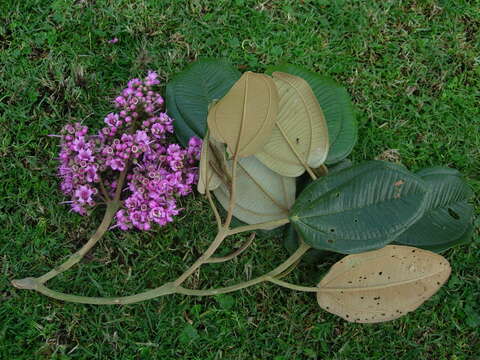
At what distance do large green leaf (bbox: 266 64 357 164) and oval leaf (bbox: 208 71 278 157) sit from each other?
0.96ft

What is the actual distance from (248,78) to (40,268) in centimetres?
97

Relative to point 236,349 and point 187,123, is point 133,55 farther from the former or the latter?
point 236,349

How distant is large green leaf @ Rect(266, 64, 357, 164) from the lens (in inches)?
67.5

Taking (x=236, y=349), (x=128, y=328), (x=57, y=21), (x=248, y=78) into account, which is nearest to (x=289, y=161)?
(x=248, y=78)

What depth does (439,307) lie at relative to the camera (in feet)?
6.04

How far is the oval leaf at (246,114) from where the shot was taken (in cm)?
147

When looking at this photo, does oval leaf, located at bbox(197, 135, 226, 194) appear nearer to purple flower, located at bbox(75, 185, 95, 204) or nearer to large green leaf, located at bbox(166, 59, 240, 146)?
large green leaf, located at bbox(166, 59, 240, 146)

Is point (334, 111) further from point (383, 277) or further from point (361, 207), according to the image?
point (383, 277)

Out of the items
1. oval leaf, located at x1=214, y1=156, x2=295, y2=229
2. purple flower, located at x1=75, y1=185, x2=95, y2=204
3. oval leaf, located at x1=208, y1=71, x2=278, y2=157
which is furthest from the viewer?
oval leaf, located at x1=214, y1=156, x2=295, y2=229

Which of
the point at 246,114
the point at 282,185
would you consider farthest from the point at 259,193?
the point at 246,114

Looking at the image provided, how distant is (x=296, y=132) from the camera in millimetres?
1647

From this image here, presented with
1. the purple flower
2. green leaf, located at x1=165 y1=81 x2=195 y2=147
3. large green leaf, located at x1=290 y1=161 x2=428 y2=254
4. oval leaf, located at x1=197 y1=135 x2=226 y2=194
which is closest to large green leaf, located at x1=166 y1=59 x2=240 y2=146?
green leaf, located at x1=165 y1=81 x2=195 y2=147

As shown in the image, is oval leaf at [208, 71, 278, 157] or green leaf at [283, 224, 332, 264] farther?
green leaf at [283, 224, 332, 264]

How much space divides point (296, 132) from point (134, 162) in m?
0.54
